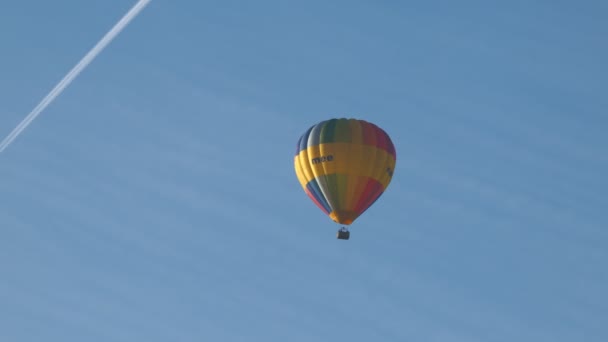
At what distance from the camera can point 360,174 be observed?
3959 inches

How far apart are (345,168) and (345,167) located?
0.15 ft

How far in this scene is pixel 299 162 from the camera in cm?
10194

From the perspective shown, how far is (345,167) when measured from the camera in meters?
100

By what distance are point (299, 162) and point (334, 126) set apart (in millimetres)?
2282

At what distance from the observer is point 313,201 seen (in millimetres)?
101688

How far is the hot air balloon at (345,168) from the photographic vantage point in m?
100

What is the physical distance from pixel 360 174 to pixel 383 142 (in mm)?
2016

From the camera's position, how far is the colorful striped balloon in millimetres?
100438

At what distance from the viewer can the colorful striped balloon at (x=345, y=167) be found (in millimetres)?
100438

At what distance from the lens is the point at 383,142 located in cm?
10150

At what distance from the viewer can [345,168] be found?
329 feet

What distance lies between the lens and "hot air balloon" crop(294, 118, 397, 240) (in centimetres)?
10038

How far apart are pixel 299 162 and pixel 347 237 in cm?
431

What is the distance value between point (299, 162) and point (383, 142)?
154 inches
